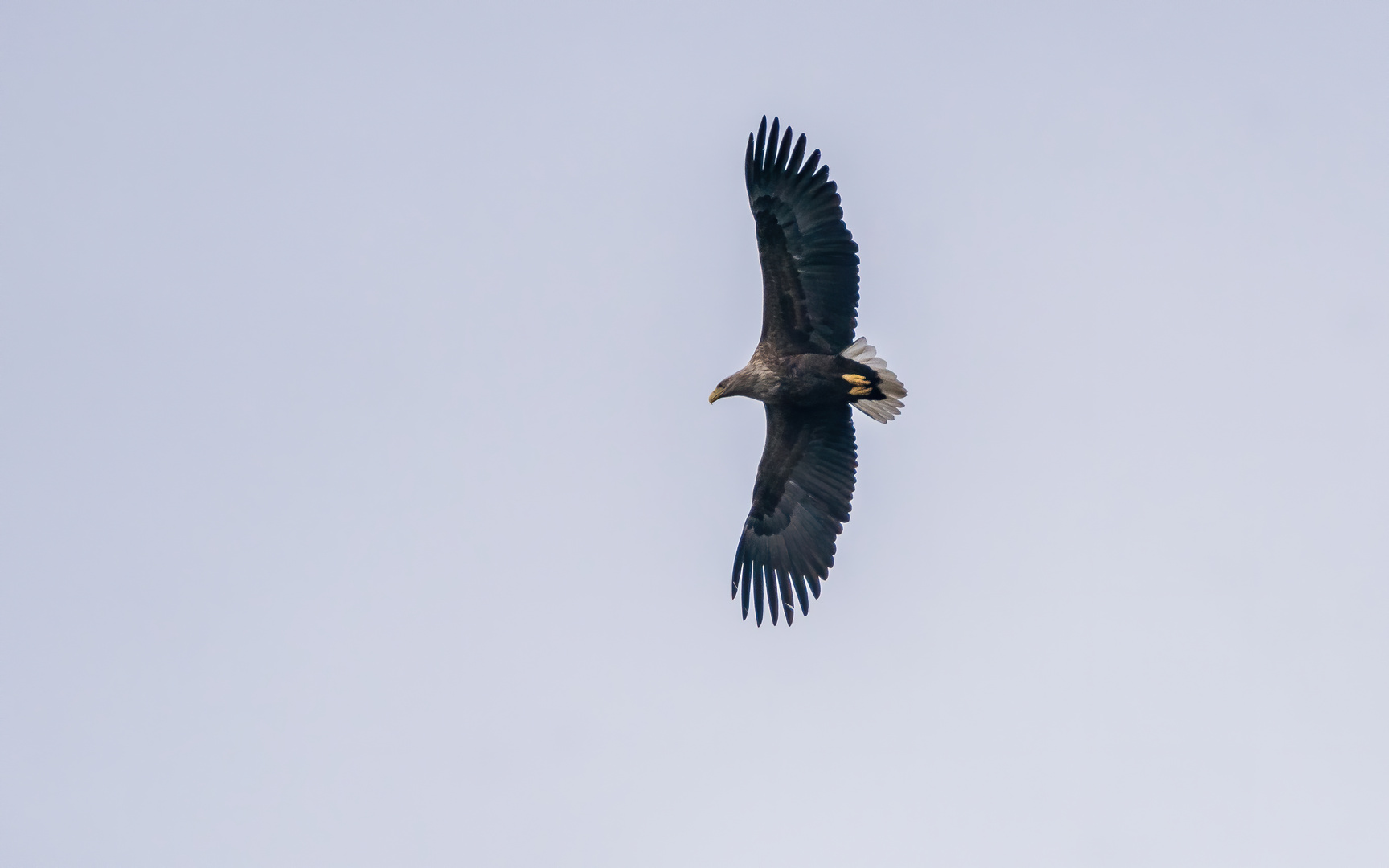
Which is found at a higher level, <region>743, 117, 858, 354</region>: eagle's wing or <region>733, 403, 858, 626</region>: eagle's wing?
<region>743, 117, 858, 354</region>: eagle's wing

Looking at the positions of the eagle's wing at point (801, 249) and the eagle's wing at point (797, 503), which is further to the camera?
the eagle's wing at point (797, 503)

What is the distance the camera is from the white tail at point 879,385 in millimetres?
18828

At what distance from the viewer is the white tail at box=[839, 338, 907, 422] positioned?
18.8 m

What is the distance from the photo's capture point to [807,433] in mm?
19625

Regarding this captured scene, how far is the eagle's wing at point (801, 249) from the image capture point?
18.2 metres

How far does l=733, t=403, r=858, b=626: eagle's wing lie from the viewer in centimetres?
1950

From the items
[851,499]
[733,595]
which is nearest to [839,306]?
[851,499]

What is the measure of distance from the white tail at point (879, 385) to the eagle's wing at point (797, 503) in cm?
30

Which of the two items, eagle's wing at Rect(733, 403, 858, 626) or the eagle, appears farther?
eagle's wing at Rect(733, 403, 858, 626)

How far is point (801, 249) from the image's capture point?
18344 millimetres

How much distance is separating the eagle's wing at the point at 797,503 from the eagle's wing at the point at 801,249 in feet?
3.67

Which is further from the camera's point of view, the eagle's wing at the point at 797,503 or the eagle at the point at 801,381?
the eagle's wing at the point at 797,503

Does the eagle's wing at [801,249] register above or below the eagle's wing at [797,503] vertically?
above

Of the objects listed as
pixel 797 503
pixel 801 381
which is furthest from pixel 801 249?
pixel 797 503
